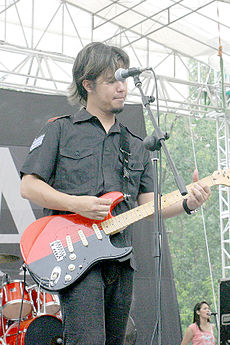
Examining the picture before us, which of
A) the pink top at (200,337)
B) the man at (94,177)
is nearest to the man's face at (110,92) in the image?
the man at (94,177)

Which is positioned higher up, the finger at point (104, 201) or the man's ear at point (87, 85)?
the man's ear at point (87, 85)

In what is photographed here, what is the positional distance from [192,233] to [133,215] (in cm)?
1216

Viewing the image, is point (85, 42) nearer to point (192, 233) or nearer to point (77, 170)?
point (192, 233)

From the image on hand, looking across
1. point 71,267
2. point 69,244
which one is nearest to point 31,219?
point 69,244

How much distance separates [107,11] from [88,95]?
255 inches

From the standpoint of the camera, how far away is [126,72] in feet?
7.55

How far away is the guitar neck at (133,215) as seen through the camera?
93.0 inches

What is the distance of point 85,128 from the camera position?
98.1 inches

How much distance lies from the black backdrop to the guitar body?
2885 millimetres

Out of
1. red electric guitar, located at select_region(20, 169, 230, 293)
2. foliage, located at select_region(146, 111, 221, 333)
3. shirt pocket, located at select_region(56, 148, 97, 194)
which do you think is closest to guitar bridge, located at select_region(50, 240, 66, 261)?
red electric guitar, located at select_region(20, 169, 230, 293)

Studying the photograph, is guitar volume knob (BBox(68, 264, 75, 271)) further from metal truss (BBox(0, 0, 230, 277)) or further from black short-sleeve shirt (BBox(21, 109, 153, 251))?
metal truss (BBox(0, 0, 230, 277))

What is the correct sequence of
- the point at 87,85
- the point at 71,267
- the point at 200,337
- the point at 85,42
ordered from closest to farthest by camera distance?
the point at 71,267
the point at 87,85
the point at 200,337
the point at 85,42

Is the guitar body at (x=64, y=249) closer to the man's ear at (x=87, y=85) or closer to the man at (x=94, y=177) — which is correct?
the man at (x=94, y=177)

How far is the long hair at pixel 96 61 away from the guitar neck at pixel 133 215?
641mm
